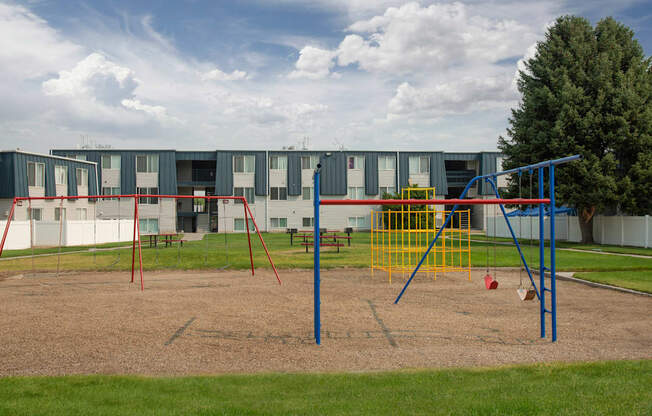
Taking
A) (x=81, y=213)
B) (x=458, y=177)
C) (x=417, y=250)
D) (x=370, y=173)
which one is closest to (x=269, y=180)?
(x=370, y=173)

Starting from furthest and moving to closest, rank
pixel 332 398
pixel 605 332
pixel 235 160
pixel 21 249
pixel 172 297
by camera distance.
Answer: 1. pixel 235 160
2. pixel 21 249
3. pixel 172 297
4. pixel 605 332
5. pixel 332 398

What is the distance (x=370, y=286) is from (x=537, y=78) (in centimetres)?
2550

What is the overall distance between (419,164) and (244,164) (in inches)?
797

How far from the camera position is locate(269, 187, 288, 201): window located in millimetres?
58688

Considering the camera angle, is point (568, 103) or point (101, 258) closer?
point (101, 258)

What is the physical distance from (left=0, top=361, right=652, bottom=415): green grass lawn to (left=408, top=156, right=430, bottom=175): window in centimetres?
5427

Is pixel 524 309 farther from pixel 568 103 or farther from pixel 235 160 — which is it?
pixel 235 160

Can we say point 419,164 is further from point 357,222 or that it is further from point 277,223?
point 277,223

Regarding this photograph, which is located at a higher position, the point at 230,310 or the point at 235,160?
the point at 235,160

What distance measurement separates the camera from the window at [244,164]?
58.3 meters

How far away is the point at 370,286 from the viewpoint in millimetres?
14359

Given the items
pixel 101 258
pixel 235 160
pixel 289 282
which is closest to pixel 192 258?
pixel 101 258

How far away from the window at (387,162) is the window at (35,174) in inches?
1370

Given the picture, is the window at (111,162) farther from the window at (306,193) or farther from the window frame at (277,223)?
the window at (306,193)
